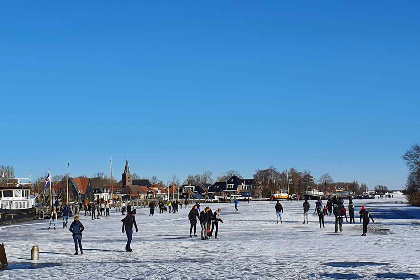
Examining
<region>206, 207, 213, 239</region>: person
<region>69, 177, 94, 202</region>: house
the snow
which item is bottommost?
the snow

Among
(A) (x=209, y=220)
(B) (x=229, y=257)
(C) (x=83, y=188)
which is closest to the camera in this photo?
(B) (x=229, y=257)

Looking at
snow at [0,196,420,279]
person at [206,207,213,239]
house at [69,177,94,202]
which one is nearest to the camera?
snow at [0,196,420,279]

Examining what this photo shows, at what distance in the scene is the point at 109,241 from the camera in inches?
1174

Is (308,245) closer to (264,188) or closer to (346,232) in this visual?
(346,232)

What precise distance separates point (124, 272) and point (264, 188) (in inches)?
7225

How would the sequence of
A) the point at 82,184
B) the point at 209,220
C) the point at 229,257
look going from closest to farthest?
the point at 229,257 → the point at 209,220 → the point at 82,184

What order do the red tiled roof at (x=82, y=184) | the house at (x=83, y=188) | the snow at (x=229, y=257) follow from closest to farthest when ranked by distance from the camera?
the snow at (x=229, y=257)
the house at (x=83, y=188)
the red tiled roof at (x=82, y=184)

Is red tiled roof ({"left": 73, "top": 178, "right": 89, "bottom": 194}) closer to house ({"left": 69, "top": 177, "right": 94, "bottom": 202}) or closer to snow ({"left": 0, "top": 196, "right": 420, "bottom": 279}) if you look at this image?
house ({"left": 69, "top": 177, "right": 94, "bottom": 202})

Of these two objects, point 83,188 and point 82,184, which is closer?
point 83,188

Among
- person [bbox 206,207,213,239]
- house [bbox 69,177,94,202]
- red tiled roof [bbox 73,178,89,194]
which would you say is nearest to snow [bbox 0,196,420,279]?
person [bbox 206,207,213,239]

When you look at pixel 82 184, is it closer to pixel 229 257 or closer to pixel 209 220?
pixel 209 220

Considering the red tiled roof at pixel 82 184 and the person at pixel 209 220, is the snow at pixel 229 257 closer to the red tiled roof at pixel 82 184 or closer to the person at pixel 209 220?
the person at pixel 209 220

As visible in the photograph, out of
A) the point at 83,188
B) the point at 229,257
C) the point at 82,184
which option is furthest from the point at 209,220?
the point at 82,184

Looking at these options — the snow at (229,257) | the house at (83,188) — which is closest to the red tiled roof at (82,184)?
the house at (83,188)
